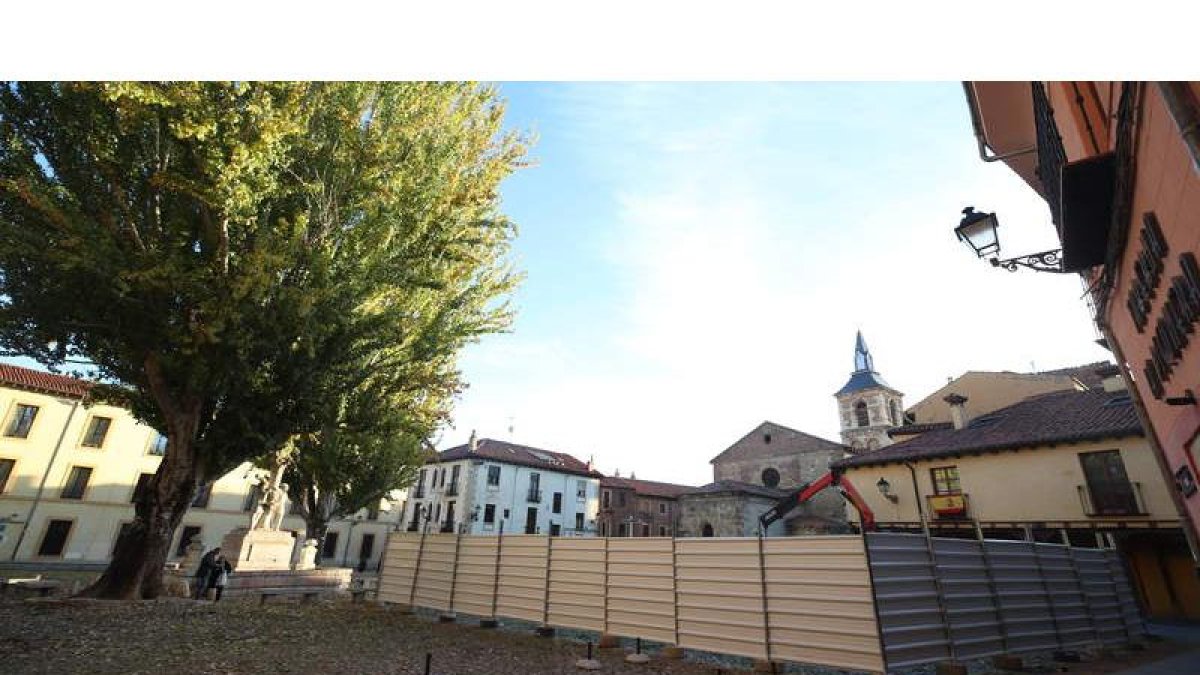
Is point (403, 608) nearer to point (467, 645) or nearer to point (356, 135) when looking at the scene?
point (467, 645)

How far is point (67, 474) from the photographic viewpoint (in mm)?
26594

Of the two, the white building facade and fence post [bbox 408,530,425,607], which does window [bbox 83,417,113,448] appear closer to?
the white building facade

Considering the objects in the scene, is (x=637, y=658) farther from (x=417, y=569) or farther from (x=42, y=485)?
(x=42, y=485)

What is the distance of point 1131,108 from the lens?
422 centimetres

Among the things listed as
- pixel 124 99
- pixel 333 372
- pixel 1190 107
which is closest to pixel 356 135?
pixel 124 99

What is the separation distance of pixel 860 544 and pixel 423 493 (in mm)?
42339

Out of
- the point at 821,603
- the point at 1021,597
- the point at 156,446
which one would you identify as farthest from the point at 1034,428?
the point at 156,446

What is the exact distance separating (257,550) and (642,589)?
44.6ft

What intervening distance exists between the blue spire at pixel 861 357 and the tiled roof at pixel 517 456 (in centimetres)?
2628

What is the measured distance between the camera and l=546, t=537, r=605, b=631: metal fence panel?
32.6 ft

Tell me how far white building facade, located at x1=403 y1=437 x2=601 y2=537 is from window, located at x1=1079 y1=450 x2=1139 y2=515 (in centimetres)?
2927

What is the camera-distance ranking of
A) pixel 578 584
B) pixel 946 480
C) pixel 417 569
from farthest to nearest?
pixel 946 480 < pixel 417 569 < pixel 578 584

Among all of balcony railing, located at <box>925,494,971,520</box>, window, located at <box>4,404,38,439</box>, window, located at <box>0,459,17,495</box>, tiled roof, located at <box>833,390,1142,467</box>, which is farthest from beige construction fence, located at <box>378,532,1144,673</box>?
window, located at <box>4,404,38,439</box>

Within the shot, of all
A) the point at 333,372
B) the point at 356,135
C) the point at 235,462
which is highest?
the point at 356,135
